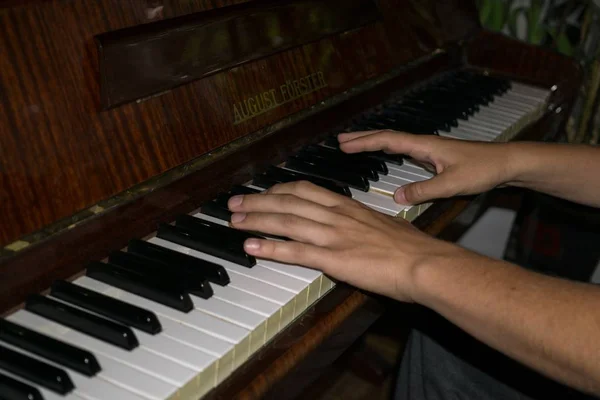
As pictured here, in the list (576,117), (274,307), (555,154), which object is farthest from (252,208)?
(576,117)

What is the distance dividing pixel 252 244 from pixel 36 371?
339mm

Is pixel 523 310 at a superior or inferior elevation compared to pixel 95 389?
inferior

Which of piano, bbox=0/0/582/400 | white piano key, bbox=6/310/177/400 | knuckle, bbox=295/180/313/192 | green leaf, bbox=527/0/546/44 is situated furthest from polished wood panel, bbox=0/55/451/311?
green leaf, bbox=527/0/546/44

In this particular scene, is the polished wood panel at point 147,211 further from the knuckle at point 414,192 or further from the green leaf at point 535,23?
the green leaf at point 535,23

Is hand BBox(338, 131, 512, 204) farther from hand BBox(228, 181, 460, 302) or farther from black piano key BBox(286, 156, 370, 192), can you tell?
hand BBox(228, 181, 460, 302)

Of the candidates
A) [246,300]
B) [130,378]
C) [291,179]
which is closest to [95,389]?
[130,378]

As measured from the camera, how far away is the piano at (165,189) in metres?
0.87

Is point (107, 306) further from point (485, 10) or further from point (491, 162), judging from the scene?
point (485, 10)

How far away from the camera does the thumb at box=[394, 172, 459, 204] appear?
4.26ft

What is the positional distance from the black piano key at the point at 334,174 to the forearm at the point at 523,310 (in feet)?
1.14

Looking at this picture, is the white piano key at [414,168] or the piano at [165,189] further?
the white piano key at [414,168]

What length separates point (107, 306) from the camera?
0.91 metres

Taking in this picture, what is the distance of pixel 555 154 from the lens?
1470mm

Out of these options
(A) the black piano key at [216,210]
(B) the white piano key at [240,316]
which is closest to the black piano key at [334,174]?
(A) the black piano key at [216,210]
